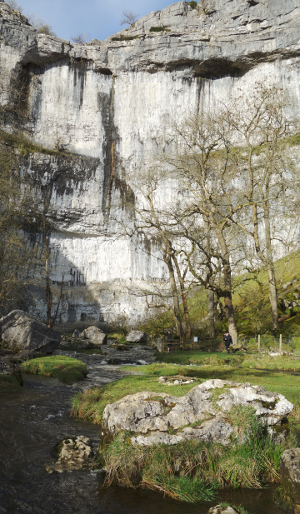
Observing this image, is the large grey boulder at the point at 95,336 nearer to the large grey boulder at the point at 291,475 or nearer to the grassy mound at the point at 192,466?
the grassy mound at the point at 192,466

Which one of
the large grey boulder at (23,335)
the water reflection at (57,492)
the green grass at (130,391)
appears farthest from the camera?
the large grey boulder at (23,335)

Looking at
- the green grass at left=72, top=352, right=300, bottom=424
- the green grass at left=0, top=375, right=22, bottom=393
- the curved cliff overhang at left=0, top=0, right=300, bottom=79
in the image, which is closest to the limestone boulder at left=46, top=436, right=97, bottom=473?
the green grass at left=72, top=352, right=300, bottom=424

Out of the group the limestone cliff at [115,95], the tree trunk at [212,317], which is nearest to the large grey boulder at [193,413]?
the tree trunk at [212,317]

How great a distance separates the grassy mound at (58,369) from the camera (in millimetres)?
14234

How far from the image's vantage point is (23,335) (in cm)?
2025

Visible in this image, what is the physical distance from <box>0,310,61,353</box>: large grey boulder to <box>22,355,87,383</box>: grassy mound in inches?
169

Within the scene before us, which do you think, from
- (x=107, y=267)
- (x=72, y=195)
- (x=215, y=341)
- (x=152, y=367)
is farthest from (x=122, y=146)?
(x=152, y=367)

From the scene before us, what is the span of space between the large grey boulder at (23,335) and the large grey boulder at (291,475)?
1626 centimetres

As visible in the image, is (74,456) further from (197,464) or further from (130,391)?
(130,391)

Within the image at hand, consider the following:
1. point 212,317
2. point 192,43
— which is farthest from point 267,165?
point 192,43

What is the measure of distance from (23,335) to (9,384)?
8.84m

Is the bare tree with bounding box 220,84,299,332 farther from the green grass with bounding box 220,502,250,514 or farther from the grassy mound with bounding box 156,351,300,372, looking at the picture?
the green grass with bounding box 220,502,250,514

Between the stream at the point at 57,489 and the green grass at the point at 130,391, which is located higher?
the green grass at the point at 130,391

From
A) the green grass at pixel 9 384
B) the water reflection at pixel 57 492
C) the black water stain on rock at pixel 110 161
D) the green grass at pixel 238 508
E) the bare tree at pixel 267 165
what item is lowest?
the water reflection at pixel 57 492
